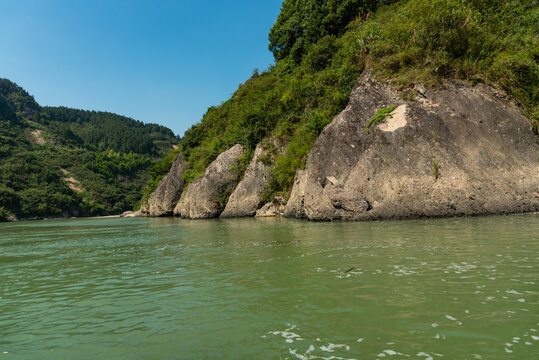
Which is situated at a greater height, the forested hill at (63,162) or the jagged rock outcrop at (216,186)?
the forested hill at (63,162)

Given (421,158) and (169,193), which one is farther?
(169,193)

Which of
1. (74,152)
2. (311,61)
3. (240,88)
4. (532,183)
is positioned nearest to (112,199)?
(74,152)

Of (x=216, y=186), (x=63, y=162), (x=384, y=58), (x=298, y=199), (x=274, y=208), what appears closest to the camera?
(x=384, y=58)

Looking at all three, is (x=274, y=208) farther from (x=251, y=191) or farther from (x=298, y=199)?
(x=298, y=199)

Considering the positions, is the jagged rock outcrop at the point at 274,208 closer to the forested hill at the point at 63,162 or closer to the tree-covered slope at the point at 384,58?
the tree-covered slope at the point at 384,58

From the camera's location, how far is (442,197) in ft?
50.4

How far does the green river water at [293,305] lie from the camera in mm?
3373

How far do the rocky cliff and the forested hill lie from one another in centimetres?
3740

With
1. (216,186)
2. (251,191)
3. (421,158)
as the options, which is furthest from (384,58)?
(216,186)

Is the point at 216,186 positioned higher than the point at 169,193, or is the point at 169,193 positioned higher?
the point at 216,186

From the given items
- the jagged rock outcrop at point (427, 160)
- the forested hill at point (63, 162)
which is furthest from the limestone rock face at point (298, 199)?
the forested hill at point (63, 162)

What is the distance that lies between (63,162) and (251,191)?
10985 centimetres

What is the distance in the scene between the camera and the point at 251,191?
26.8 metres

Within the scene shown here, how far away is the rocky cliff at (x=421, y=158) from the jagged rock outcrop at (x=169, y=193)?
22.5 metres
